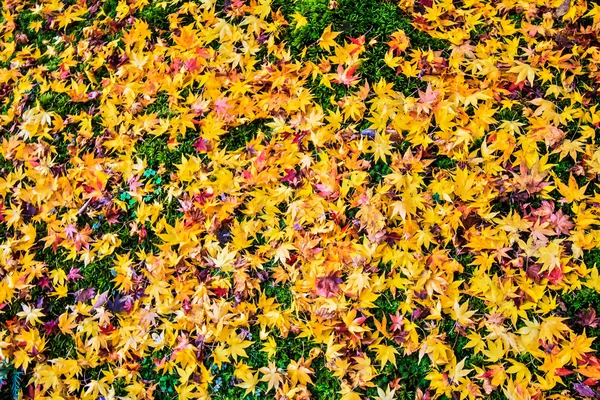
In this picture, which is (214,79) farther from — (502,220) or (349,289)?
(502,220)

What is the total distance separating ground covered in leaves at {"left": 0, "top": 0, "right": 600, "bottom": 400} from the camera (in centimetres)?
199

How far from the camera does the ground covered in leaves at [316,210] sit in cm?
199

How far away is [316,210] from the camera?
7.38 ft

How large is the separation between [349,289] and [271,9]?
170 cm

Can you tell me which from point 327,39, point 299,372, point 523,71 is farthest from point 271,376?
point 523,71

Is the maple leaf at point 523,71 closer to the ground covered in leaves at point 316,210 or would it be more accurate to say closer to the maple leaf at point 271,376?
the ground covered in leaves at point 316,210

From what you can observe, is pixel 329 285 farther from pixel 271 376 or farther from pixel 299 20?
pixel 299 20

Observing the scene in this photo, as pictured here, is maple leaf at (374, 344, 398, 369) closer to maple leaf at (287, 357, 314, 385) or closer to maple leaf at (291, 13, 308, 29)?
maple leaf at (287, 357, 314, 385)

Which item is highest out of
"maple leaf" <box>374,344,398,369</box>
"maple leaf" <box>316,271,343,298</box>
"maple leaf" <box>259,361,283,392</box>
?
"maple leaf" <box>316,271,343,298</box>

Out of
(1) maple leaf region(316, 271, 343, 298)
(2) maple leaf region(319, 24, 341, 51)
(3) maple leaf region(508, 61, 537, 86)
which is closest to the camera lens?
(1) maple leaf region(316, 271, 343, 298)

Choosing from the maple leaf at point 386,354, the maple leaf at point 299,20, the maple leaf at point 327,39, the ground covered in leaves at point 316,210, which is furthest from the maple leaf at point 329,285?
the maple leaf at point 299,20

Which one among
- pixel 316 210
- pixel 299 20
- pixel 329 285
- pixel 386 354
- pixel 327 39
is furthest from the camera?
pixel 299 20

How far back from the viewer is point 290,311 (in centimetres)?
215

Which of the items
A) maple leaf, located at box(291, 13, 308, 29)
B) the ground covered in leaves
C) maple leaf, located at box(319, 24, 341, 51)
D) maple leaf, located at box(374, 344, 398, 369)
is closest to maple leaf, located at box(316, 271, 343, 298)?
the ground covered in leaves
